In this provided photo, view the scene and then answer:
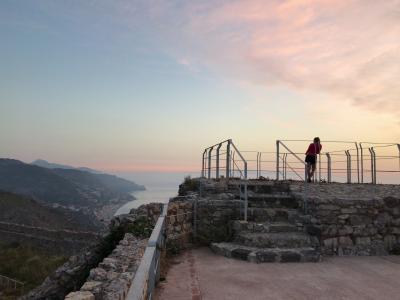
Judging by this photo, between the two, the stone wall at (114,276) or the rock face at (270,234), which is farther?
the rock face at (270,234)

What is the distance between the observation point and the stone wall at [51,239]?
112ft

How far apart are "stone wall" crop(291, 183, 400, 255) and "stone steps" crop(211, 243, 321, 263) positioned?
33.0 inches

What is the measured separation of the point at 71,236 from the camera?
34719 mm

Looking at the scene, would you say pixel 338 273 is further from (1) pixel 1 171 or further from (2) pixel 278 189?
(1) pixel 1 171

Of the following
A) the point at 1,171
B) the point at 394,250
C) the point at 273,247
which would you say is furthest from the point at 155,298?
the point at 1,171

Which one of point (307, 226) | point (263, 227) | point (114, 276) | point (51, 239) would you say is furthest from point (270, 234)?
point (51, 239)

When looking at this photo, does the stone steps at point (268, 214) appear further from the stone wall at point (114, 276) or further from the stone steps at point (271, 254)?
the stone wall at point (114, 276)

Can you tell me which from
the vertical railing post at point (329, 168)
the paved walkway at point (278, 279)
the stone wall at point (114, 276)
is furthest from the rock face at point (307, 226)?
the vertical railing post at point (329, 168)

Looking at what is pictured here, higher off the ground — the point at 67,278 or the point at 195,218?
the point at 195,218

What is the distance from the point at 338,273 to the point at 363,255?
213 centimetres

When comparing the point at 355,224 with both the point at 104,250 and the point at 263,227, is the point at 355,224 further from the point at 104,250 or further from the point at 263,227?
the point at 104,250

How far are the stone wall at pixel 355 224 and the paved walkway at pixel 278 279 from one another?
60 cm

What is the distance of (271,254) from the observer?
7.45 meters

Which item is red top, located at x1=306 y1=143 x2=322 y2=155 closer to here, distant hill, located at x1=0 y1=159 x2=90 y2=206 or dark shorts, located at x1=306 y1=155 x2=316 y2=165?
dark shorts, located at x1=306 y1=155 x2=316 y2=165
